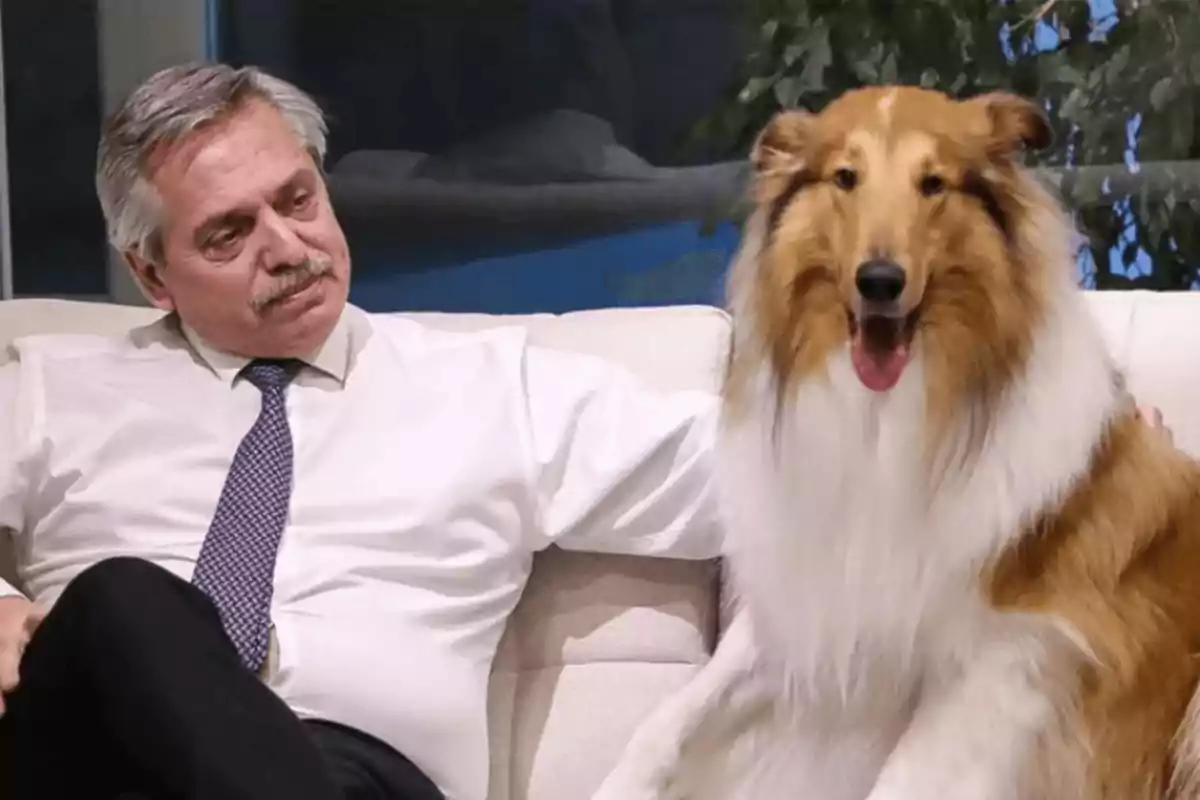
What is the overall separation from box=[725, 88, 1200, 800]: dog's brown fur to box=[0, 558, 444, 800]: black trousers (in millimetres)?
631

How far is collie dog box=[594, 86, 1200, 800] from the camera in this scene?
1396 millimetres

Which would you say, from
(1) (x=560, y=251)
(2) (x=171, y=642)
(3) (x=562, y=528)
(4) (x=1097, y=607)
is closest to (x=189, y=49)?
(1) (x=560, y=251)

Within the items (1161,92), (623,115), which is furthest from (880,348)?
(623,115)

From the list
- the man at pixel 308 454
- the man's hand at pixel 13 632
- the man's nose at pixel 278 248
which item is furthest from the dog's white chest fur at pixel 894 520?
the man's hand at pixel 13 632

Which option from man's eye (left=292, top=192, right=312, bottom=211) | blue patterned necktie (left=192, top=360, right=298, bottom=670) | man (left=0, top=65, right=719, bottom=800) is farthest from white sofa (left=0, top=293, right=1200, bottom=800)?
man's eye (left=292, top=192, right=312, bottom=211)

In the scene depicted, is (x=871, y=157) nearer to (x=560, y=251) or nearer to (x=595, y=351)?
(x=595, y=351)

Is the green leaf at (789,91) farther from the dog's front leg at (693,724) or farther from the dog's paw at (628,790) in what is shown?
the dog's paw at (628,790)

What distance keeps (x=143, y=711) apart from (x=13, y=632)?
1.00ft

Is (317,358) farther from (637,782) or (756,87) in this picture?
(756,87)

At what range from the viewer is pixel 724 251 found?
8.54 feet

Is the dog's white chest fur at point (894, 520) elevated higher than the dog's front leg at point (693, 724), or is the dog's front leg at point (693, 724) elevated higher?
the dog's white chest fur at point (894, 520)

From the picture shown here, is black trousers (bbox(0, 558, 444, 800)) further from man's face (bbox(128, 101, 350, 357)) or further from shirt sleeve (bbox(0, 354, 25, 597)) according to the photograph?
man's face (bbox(128, 101, 350, 357))

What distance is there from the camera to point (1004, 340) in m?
1.41

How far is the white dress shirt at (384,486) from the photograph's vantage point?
65.0 inches
